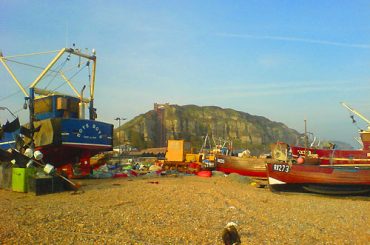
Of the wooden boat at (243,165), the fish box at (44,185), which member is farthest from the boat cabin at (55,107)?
the wooden boat at (243,165)

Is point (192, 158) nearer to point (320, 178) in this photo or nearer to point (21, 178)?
point (320, 178)

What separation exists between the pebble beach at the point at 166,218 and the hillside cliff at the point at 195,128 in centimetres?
9942

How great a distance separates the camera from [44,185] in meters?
13.0

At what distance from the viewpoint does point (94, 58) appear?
23297 millimetres

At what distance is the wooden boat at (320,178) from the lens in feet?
55.6

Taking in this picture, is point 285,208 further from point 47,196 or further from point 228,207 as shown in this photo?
point 47,196

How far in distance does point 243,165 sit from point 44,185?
1559 centimetres

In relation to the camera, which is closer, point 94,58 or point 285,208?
point 285,208

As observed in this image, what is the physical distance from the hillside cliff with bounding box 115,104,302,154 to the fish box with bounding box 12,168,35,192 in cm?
9768

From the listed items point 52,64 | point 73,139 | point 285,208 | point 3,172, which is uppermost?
point 52,64

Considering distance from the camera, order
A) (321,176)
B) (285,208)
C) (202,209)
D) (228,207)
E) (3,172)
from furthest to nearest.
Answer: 1. (321,176)
2. (3,172)
3. (285,208)
4. (228,207)
5. (202,209)

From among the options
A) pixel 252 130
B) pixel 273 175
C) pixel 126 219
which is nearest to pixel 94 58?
pixel 273 175

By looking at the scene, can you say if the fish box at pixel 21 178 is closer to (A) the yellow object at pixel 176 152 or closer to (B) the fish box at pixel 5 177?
(B) the fish box at pixel 5 177

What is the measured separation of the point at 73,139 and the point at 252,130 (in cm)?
16226
